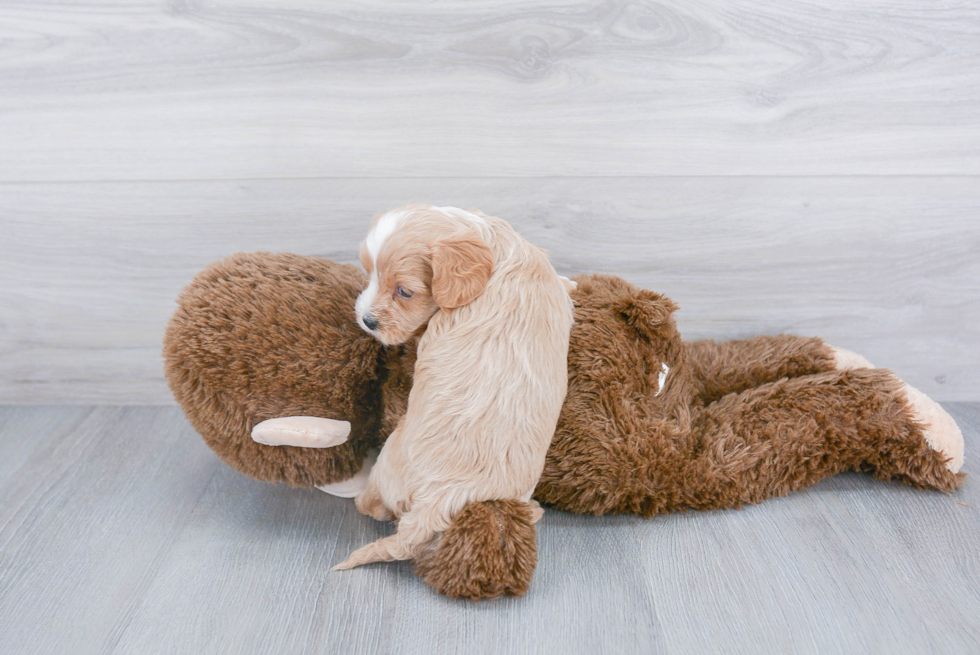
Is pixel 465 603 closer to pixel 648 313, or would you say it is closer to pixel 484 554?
pixel 484 554

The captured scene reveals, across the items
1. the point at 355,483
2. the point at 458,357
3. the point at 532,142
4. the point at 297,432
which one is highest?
the point at 532,142

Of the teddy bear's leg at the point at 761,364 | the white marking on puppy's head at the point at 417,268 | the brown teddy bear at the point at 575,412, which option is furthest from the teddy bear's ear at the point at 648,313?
the white marking on puppy's head at the point at 417,268

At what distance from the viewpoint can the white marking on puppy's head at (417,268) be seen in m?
0.75

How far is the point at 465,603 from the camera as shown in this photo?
0.76 m

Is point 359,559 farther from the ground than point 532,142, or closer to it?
closer to it

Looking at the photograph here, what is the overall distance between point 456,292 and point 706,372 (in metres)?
0.52

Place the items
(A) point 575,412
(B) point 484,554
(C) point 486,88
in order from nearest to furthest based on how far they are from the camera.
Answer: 1. (B) point 484,554
2. (A) point 575,412
3. (C) point 486,88

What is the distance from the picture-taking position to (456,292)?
2.46ft

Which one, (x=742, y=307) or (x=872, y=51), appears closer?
(x=872, y=51)

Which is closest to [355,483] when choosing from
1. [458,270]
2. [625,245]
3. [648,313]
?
[458,270]

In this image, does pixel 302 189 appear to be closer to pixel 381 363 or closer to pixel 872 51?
pixel 381 363

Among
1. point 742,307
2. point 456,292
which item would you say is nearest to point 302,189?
point 456,292

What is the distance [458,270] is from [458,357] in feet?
0.33

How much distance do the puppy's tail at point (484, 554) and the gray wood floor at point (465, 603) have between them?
0.03m
